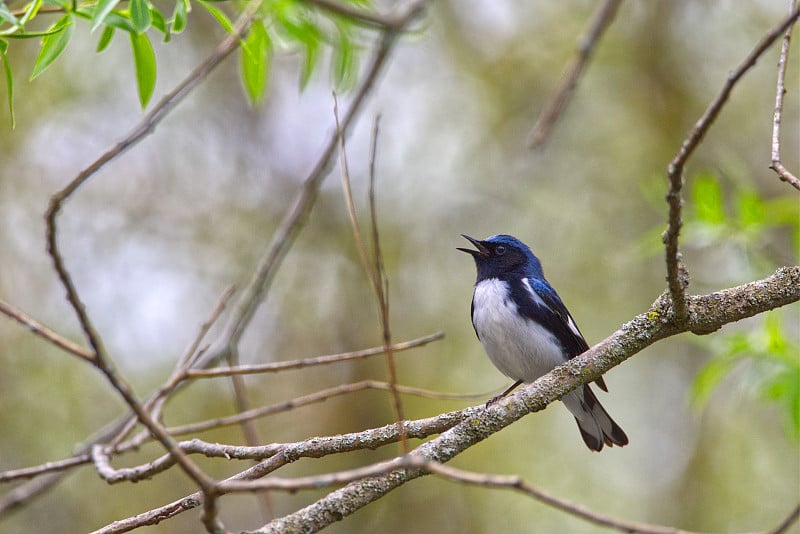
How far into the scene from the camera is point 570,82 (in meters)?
2.22

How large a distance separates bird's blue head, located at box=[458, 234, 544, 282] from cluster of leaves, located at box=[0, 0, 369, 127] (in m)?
2.10

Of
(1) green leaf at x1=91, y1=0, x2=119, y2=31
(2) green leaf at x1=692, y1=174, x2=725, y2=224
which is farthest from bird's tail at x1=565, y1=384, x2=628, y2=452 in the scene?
(1) green leaf at x1=91, y1=0, x2=119, y2=31

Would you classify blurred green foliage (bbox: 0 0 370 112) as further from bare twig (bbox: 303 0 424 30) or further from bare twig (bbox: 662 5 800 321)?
bare twig (bbox: 662 5 800 321)

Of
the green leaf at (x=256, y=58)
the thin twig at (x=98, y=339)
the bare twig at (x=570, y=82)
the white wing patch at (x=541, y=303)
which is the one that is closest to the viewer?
the thin twig at (x=98, y=339)

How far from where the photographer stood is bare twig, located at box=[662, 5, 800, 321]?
1.70 m

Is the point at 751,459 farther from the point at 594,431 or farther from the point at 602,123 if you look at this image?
the point at 594,431

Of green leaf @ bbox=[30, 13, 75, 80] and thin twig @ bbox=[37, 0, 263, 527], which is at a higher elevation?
green leaf @ bbox=[30, 13, 75, 80]

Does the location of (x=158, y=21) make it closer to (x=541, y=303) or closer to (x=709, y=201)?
(x=541, y=303)

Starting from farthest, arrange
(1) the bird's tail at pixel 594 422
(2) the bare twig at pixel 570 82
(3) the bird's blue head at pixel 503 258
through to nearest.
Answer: (3) the bird's blue head at pixel 503 258 → (1) the bird's tail at pixel 594 422 → (2) the bare twig at pixel 570 82

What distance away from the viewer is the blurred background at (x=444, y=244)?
8422mm

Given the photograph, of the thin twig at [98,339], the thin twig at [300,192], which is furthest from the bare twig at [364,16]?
the thin twig at [98,339]

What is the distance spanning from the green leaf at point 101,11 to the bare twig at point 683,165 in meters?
1.64

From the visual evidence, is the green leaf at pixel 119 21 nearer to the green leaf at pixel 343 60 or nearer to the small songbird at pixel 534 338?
the green leaf at pixel 343 60

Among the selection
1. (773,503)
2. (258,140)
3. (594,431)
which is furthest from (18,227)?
(773,503)
